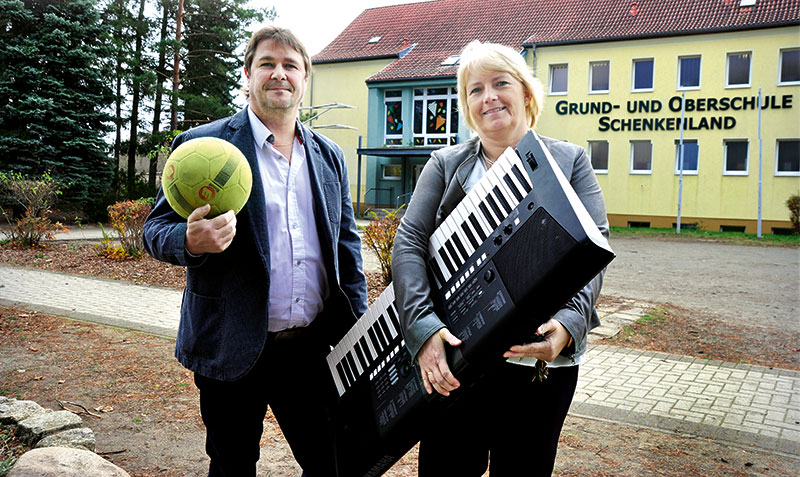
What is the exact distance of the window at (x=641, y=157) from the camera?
2650 centimetres

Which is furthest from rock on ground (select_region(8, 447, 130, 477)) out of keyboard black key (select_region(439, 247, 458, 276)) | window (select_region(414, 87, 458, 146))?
window (select_region(414, 87, 458, 146))

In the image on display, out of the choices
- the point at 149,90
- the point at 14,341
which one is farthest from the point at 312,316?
the point at 149,90

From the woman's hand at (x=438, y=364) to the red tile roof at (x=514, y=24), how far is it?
27.6m

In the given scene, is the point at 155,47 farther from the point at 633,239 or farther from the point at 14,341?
the point at 14,341

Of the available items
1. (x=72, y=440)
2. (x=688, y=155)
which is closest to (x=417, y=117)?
(x=688, y=155)

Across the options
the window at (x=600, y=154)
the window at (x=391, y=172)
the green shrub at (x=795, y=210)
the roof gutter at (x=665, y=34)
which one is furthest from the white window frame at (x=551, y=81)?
the green shrub at (x=795, y=210)

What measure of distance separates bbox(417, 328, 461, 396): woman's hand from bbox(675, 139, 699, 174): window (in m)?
26.5

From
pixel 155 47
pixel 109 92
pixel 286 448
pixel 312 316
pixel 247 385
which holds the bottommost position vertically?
pixel 286 448

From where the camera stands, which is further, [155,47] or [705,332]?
[155,47]

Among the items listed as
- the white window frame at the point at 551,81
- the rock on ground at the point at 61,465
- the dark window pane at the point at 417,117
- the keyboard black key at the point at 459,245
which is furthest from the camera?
the dark window pane at the point at 417,117

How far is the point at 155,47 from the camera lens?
83.9ft

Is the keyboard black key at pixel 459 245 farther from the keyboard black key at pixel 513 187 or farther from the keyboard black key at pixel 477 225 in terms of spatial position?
the keyboard black key at pixel 513 187

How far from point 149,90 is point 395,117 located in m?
11.9

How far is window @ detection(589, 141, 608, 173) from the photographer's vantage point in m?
27.3
